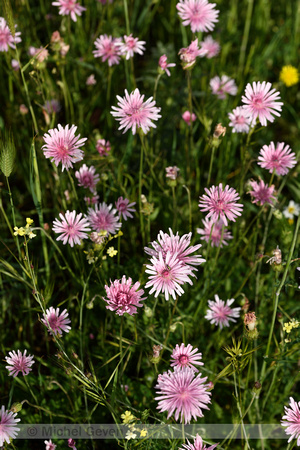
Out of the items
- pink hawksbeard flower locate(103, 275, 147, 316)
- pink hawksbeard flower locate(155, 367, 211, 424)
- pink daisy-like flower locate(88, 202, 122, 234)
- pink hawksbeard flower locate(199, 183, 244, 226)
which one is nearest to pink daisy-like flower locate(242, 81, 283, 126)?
pink hawksbeard flower locate(199, 183, 244, 226)

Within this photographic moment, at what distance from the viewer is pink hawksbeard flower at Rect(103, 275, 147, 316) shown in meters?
1.36

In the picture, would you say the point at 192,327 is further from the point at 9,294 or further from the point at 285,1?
→ the point at 285,1

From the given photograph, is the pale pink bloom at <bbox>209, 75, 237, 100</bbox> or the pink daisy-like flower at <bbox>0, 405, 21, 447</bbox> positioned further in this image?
the pale pink bloom at <bbox>209, 75, 237, 100</bbox>

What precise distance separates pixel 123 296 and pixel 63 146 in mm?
551

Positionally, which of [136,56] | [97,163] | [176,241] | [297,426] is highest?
[136,56]

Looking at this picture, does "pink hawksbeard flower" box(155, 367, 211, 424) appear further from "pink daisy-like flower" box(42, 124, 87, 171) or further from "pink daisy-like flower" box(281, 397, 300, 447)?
"pink daisy-like flower" box(42, 124, 87, 171)

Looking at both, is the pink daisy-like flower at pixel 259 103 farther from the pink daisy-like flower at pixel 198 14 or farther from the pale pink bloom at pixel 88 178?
the pale pink bloom at pixel 88 178

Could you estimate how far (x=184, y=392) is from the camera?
1.26 m

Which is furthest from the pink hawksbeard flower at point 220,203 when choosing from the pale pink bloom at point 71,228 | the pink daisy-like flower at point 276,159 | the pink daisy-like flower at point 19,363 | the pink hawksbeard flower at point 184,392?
the pink daisy-like flower at point 19,363

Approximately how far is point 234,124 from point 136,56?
1258 mm

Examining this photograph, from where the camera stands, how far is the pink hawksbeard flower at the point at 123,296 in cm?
136

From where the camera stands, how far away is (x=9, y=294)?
194 cm

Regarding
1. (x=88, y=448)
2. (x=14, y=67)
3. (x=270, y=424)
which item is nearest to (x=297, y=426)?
(x=270, y=424)

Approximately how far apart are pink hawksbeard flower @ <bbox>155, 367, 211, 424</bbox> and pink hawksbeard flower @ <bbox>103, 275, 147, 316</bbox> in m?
0.22
